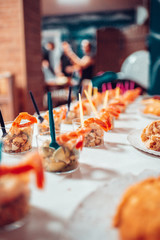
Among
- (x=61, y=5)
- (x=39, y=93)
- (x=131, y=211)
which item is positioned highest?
(x=61, y=5)

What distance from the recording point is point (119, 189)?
26.2 inches

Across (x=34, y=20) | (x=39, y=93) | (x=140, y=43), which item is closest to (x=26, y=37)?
(x=34, y=20)

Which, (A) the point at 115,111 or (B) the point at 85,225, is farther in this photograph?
(A) the point at 115,111

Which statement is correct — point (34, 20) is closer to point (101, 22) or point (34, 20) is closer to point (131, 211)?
point (131, 211)

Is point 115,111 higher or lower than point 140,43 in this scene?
lower

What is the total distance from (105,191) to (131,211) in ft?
0.58

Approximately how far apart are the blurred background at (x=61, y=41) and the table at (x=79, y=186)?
3282mm

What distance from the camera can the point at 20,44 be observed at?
441 cm

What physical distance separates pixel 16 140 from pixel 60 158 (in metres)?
0.29

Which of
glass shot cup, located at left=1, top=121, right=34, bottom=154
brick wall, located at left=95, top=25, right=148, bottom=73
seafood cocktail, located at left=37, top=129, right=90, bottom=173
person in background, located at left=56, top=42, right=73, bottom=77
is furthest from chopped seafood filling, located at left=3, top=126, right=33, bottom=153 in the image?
person in background, located at left=56, top=42, right=73, bottom=77

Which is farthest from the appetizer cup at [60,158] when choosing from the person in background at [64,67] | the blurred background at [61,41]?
the person in background at [64,67]

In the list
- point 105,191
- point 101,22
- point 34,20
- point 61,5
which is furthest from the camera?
point 101,22

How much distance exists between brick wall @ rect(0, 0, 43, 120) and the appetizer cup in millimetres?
3674

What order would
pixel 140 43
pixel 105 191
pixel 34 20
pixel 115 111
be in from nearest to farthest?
pixel 105 191
pixel 115 111
pixel 34 20
pixel 140 43
